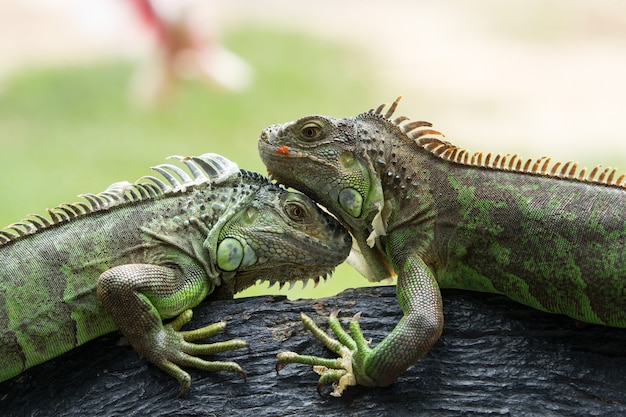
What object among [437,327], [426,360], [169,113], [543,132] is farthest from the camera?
[169,113]

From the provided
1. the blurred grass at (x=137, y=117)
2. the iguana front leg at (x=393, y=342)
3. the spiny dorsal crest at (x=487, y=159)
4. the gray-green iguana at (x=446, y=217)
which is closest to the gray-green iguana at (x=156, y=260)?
the gray-green iguana at (x=446, y=217)

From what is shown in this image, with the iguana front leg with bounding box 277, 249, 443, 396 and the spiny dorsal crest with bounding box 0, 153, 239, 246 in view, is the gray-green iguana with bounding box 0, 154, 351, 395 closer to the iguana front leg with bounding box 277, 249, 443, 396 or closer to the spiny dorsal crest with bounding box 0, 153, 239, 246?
the spiny dorsal crest with bounding box 0, 153, 239, 246

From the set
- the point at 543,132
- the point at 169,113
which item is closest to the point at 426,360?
the point at 543,132

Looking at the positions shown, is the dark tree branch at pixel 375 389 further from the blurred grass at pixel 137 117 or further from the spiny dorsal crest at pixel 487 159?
the blurred grass at pixel 137 117

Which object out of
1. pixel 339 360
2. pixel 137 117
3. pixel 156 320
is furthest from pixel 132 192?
pixel 137 117

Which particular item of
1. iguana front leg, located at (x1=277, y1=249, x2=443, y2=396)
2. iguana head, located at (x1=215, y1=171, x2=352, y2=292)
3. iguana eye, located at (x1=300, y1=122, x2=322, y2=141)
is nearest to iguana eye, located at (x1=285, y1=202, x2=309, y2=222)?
iguana head, located at (x1=215, y1=171, x2=352, y2=292)

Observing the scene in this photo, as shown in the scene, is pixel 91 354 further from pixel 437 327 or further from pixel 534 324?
pixel 534 324
